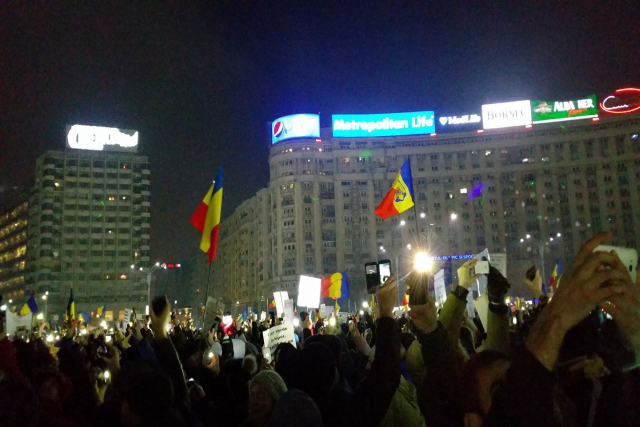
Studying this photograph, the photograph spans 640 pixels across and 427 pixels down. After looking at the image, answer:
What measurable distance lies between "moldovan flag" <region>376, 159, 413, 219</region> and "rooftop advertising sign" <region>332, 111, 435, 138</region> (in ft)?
238

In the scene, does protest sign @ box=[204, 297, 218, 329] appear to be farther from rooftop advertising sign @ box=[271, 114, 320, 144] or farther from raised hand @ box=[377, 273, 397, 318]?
rooftop advertising sign @ box=[271, 114, 320, 144]

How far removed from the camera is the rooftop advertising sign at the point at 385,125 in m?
92.8

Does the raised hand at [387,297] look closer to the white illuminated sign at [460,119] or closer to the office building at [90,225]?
the white illuminated sign at [460,119]

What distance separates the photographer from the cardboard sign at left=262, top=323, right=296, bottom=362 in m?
8.74

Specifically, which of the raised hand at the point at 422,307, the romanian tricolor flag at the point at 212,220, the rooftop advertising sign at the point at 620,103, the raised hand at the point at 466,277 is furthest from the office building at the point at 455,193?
the raised hand at the point at 422,307

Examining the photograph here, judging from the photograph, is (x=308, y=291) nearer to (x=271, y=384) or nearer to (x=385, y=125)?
(x=271, y=384)

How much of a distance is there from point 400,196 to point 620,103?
81.6 metres

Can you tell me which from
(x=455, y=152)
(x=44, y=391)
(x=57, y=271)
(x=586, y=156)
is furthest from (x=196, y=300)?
(x=44, y=391)

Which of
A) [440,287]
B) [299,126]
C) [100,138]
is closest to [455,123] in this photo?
[299,126]

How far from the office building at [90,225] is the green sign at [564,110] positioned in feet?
249

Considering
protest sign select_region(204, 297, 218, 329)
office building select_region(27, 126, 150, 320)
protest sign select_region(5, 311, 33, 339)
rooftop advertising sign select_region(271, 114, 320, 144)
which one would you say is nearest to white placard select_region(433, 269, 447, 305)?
protest sign select_region(204, 297, 218, 329)

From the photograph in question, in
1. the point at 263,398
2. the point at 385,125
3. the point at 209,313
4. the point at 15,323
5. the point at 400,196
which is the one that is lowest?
the point at 15,323

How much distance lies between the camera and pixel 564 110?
88.3 metres

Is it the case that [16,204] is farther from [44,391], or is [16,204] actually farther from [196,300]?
[44,391]
